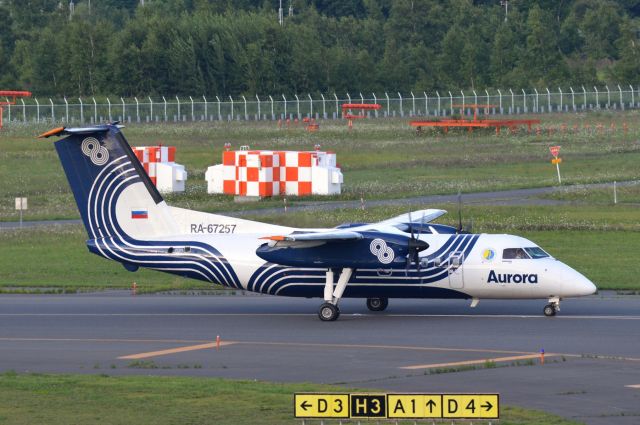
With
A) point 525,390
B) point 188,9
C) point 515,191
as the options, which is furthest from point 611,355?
point 188,9

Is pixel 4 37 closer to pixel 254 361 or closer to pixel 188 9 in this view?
pixel 188 9

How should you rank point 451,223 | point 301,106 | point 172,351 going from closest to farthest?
point 172,351
point 451,223
point 301,106

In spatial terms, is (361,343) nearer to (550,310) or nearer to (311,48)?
(550,310)

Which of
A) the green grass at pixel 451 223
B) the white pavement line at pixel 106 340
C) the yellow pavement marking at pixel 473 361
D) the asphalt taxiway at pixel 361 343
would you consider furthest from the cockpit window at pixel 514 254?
the white pavement line at pixel 106 340

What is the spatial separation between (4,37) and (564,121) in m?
68.1

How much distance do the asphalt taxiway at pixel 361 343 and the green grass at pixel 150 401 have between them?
3.20 ft

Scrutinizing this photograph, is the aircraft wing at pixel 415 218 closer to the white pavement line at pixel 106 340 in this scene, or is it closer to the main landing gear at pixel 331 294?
the main landing gear at pixel 331 294

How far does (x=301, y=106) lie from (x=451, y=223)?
213ft

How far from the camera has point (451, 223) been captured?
4850cm

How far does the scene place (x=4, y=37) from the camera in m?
140

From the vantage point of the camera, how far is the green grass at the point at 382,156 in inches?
2415

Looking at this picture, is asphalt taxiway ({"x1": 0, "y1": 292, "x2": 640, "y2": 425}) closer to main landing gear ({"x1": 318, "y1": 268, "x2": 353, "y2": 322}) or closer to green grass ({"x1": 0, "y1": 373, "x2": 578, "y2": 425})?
main landing gear ({"x1": 318, "y1": 268, "x2": 353, "y2": 322})

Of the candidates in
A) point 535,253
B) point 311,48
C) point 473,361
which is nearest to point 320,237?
point 535,253

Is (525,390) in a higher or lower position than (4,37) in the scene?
lower
